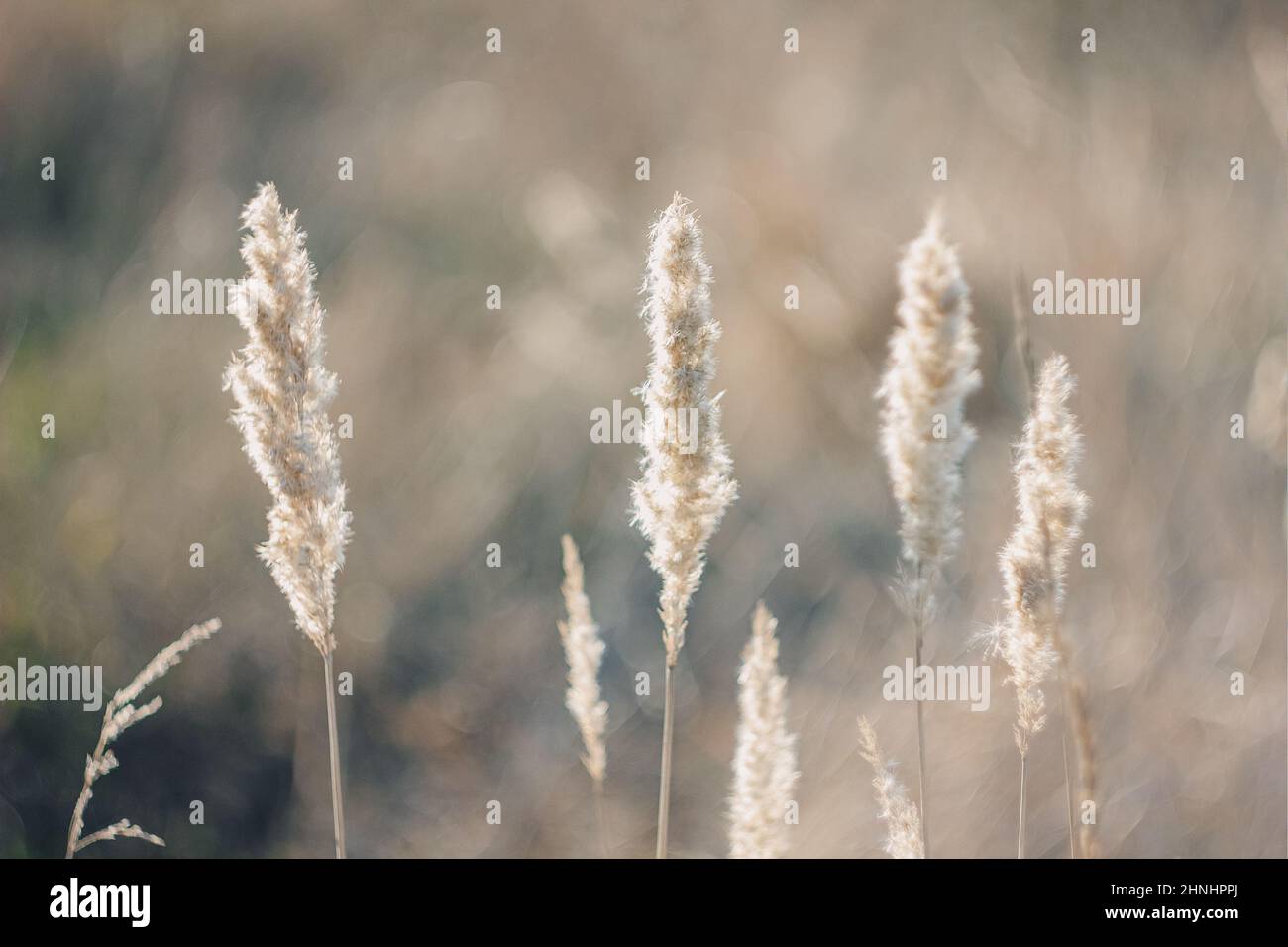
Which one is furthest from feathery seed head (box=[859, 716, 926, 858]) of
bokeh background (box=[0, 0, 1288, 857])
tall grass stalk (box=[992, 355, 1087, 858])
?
bokeh background (box=[0, 0, 1288, 857])

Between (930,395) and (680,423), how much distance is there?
1.27ft

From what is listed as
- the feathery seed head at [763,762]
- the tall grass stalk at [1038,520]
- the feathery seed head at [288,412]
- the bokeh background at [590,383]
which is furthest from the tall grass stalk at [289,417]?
the bokeh background at [590,383]

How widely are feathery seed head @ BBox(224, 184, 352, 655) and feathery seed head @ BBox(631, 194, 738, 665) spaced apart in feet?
1.85

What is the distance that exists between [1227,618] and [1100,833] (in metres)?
0.78

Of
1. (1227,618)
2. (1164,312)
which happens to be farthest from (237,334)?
(1227,618)

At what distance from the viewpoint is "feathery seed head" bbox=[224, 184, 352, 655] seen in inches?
56.8

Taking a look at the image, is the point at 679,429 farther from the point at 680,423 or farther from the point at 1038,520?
the point at 1038,520

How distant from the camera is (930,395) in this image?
4.12ft

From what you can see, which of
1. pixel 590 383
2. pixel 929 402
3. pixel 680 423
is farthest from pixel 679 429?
pixel 590 383

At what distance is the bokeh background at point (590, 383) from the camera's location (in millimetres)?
2689

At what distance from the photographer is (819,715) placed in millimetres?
2752

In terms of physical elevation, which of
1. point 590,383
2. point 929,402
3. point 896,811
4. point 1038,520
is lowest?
point 896,811

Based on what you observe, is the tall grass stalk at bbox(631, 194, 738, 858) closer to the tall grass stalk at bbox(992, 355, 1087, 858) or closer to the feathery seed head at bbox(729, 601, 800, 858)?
the feathery seed head at bbox(729, 601, 800, 858)
